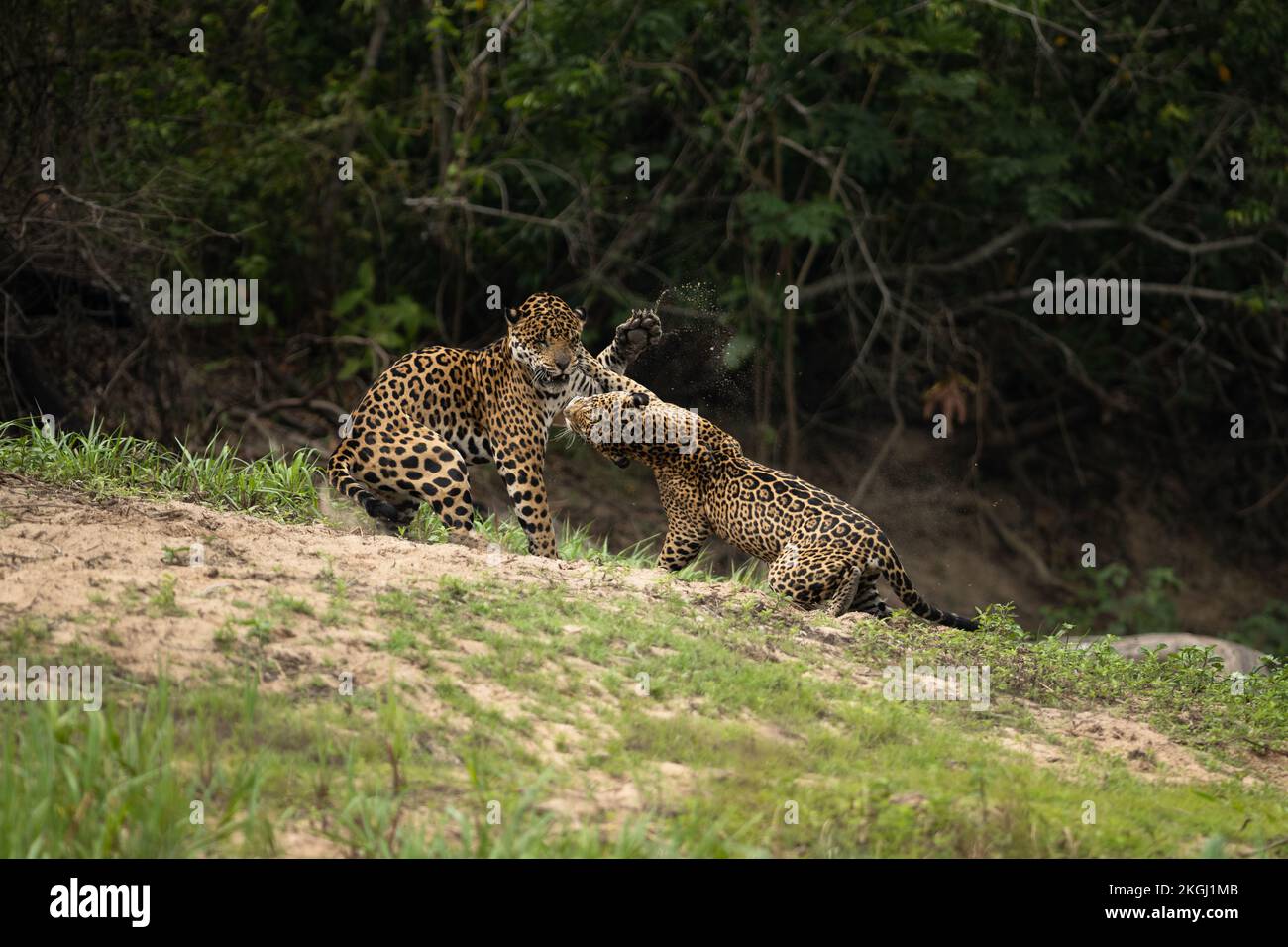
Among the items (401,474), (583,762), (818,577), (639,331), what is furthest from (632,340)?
(583,762)

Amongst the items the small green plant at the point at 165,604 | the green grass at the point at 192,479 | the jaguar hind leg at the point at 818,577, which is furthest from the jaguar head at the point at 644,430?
the small green plant at the point at 165,604

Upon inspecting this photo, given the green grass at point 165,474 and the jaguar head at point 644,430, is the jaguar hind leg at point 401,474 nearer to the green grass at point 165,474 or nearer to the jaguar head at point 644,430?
the green grass at point 165,474

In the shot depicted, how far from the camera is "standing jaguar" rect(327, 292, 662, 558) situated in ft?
27.3

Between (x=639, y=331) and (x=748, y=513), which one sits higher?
(x=639, y=331)

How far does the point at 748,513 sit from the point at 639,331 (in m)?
1.24

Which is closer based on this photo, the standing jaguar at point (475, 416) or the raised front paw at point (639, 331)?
the standing jaguar at point (475, 416)

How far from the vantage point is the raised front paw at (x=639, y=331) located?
8828 millimetres

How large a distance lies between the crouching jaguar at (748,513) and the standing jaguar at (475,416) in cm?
25

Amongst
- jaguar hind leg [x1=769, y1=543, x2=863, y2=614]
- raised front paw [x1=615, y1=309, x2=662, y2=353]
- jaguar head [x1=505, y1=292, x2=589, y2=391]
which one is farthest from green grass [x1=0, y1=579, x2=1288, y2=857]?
raised front paw [x1=615, y1=309, x2=662, y2=353]

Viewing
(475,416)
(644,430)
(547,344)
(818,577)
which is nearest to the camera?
(818,577)

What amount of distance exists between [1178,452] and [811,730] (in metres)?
12.2

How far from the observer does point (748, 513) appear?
8.70 meters

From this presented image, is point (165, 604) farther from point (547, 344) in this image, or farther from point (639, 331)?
point (639, 331)
